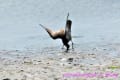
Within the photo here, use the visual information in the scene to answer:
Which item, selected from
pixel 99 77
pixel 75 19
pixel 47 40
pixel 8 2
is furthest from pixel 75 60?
pixel 8 2

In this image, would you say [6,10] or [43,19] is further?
[6,10]

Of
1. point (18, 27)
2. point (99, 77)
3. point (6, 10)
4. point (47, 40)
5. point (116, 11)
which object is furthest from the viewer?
point (6, 10)

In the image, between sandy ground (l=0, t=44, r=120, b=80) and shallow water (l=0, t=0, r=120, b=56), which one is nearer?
sandy ground (l=0, t=44, r=120, b=80)

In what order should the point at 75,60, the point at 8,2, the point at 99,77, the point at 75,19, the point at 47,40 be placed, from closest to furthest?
the point at 99,77 → the point at 75,60 → the point at 47,40 → the point at 75,19 → the point at 8,2

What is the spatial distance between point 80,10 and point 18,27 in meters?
7.49

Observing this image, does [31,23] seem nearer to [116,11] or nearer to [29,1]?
[116,11]

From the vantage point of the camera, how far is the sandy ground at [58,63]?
13224mm

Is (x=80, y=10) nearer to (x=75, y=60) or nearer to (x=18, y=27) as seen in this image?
(x=18, y=27)

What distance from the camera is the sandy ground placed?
1322 cm

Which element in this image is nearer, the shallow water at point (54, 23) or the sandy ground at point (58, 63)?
the sandy ground at point (58, 63)

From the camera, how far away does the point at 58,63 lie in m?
15.8

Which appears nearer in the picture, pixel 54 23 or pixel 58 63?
pixel 58 63

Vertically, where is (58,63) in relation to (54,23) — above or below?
below

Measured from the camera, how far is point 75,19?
31.7 m
